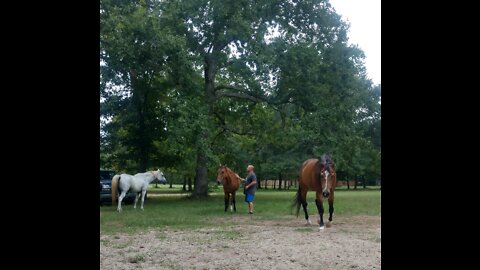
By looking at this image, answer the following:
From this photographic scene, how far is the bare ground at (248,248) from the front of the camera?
6.97 m

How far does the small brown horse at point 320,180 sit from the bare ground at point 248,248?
2.30ft

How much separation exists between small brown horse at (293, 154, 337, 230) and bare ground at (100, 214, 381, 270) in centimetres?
70

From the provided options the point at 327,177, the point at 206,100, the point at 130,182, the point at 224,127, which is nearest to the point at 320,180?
the point at 327,177

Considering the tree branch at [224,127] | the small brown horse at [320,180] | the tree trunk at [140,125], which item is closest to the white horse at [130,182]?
the tree trunk at [140,125]

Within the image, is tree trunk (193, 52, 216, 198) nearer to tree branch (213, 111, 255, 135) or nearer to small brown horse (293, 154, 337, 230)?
tree branch (213, 111, 255, 135)

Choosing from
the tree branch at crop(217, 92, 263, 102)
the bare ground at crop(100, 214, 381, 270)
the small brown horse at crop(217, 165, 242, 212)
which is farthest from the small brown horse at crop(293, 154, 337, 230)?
the tree branch at crop(217, 92, 263, 102)

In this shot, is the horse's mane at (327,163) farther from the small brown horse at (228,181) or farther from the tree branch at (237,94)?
the tree branch at (237,94)

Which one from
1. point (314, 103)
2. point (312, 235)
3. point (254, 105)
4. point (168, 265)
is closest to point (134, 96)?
point (254, 105)

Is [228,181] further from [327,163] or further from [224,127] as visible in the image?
[224,127]

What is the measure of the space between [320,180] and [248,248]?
3828 mm

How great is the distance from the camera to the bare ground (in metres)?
6.97
